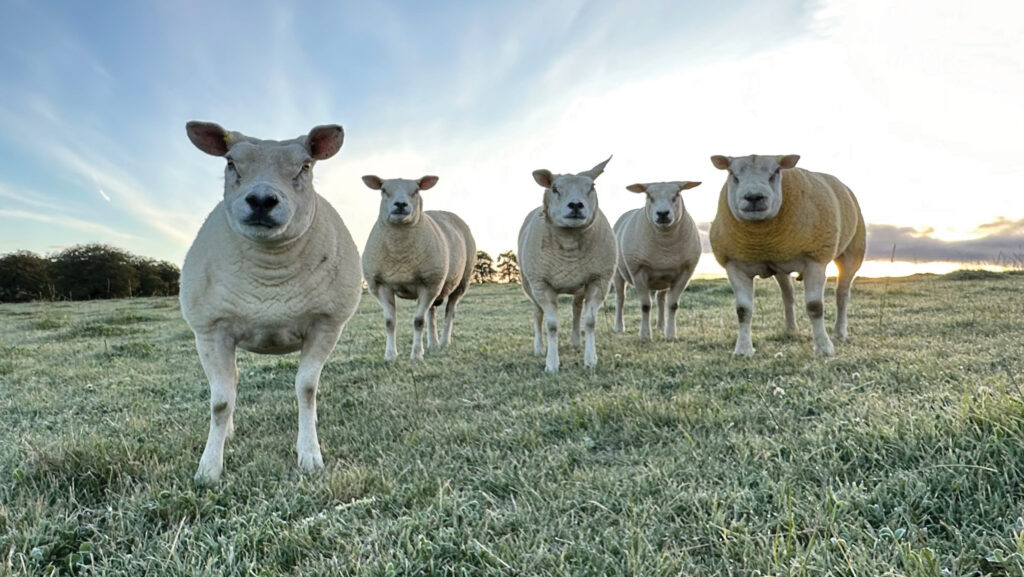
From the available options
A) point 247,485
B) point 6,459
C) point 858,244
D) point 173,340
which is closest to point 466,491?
point 247,485

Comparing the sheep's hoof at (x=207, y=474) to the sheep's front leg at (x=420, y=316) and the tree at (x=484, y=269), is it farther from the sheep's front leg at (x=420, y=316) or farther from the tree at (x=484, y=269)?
the tree at (x=484, y=269)

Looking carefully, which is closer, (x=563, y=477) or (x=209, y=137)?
(x=563, y=477)

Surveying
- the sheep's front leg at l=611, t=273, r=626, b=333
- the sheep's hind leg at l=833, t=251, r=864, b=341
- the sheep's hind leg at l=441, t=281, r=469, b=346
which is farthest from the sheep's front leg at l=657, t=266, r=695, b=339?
the sheep's hind leg at l=441, t=281, r=469, b=346

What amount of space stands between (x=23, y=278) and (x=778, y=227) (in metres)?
48.0

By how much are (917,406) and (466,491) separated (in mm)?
2588

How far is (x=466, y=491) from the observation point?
268cm

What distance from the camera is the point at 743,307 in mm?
6582

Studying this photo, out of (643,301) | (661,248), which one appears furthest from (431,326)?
(661,248)

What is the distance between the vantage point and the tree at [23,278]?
36.1 metres

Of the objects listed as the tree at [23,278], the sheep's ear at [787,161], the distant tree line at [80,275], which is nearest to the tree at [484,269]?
the distant tree line at [80,275]

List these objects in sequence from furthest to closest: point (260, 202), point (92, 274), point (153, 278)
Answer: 1. point (153, 278)
2. point (92, 274)
3. point (260, 202)

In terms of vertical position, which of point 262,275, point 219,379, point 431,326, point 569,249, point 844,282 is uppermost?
point 569,249

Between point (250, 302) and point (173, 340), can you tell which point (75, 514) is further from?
point (173, 340)

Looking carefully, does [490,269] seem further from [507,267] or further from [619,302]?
[619,302]
